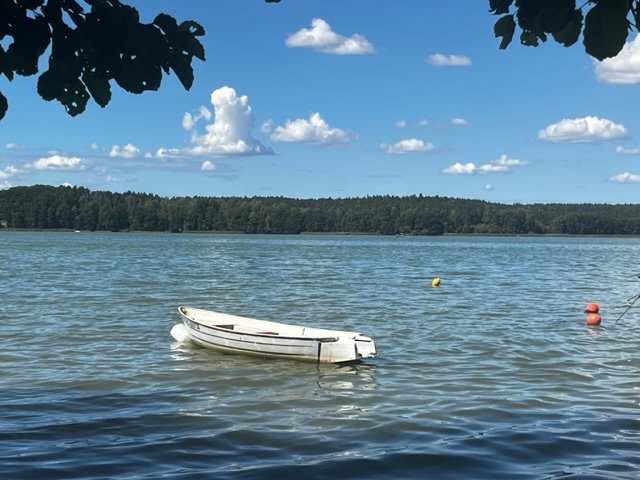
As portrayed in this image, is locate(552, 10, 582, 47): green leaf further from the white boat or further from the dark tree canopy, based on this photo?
the white boat

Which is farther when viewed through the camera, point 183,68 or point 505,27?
point 505,27

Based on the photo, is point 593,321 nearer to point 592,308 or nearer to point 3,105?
point 592,308

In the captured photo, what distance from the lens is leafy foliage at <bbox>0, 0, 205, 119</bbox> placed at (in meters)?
4.30

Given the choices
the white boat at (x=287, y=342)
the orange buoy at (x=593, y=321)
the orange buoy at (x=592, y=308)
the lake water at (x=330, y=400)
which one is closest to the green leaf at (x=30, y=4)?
the lake water at (x=330, y=400)

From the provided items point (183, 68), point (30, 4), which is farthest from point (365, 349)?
point (30, 4)

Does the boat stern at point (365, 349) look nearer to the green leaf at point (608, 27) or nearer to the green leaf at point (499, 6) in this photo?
the green leaf at point (499, 6)

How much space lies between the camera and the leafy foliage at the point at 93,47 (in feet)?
14.1

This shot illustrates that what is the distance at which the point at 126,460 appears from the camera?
10375 millimetres

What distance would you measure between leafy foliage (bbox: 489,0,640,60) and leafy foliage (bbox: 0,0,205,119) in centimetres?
190

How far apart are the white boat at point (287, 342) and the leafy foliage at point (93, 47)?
13340 millimetres

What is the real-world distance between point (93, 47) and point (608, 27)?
2.80m

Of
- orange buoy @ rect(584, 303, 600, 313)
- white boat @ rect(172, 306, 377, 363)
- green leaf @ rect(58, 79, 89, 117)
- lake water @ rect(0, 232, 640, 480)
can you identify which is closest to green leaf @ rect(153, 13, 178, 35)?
green leaf @ rect(58, 79, 89, 117)

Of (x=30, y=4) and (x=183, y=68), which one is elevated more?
(x=30, y=4)

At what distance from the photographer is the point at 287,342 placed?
1772 centimetres
